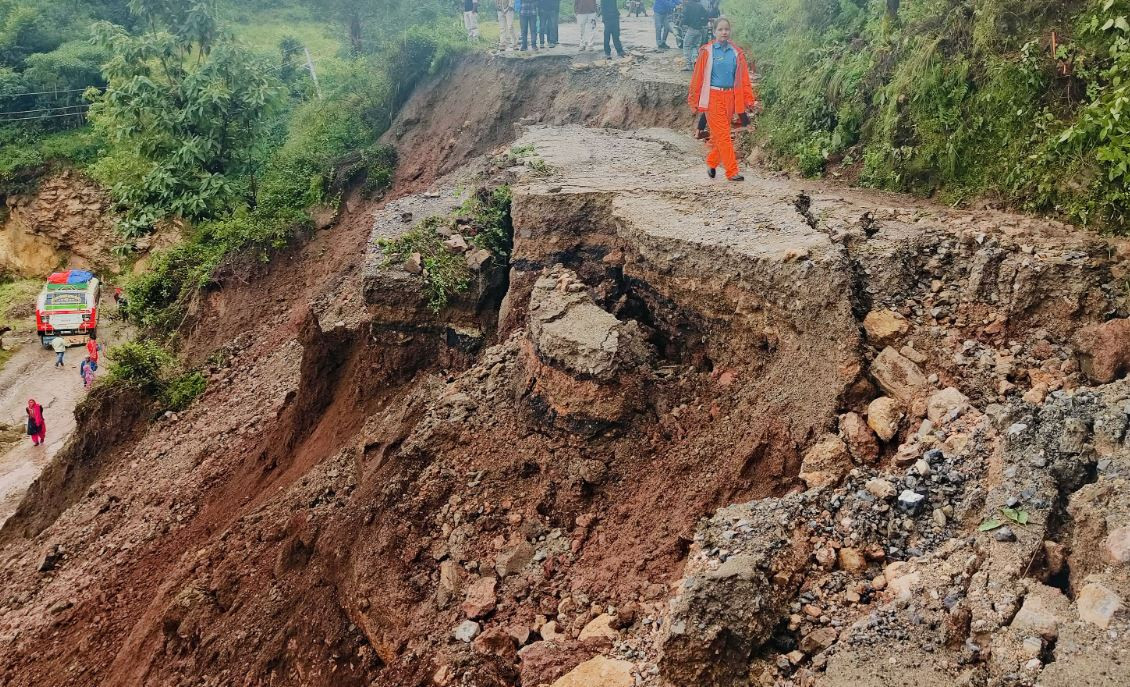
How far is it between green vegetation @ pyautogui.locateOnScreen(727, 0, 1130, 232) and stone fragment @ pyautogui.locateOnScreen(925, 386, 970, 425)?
1921 mm

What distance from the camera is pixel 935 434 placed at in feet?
15.7

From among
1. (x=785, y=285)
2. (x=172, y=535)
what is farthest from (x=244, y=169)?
(x=785, y=285)

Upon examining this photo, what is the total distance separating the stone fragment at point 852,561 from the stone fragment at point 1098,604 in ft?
3.60

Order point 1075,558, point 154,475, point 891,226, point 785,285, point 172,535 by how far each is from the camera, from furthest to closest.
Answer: point 154,475 < point 172,535 < point 891,226 < point 785,285 < point 1075,558

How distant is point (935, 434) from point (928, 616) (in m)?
1.44

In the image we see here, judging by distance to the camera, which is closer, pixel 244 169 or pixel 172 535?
pixel 172 535

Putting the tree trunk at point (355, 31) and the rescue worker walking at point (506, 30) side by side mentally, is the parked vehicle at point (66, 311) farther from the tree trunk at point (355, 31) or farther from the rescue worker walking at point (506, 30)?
the rescue worker walking at point (506, 30)

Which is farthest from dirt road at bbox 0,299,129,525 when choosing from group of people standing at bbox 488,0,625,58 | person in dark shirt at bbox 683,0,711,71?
person in dark shirt at bbox 683,0,711,71

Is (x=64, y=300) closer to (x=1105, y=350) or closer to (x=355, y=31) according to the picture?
(x=355, y=31)

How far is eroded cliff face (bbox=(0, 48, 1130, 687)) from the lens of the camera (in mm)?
3986

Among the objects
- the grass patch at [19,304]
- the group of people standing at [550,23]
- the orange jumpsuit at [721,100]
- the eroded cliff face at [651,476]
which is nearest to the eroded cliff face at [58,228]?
the grass patch at [19,304]

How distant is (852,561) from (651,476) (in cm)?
208

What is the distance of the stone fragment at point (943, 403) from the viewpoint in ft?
16.0

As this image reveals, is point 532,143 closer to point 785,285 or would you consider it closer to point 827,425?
point 785,285
